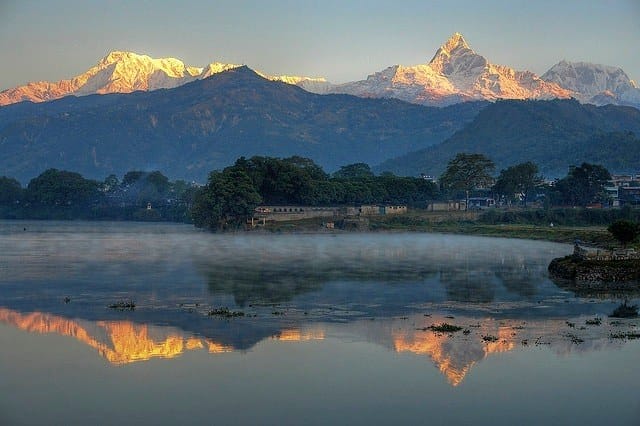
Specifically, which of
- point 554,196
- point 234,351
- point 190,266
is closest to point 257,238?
point 190,266

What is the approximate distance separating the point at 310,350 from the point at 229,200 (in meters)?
97.9

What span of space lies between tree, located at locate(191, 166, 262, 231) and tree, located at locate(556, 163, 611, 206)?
5098 centimetres

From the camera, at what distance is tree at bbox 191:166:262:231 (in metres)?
131

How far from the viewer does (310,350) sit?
33938 mm

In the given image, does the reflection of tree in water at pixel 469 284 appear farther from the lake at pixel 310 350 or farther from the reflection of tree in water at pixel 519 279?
the reflection of tree in water at pixel 519 279

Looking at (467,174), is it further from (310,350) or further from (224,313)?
(310,350)

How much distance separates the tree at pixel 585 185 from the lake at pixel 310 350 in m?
88.4

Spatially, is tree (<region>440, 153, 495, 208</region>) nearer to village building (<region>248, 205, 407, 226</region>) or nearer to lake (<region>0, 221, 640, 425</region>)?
village building (<region>248, 205, 407, 226</region>)

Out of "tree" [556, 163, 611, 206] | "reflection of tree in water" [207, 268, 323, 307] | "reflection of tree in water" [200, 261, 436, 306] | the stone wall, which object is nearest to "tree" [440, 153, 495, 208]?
"tree" [556, 163, 611, 206]

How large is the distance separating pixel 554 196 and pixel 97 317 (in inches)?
4733

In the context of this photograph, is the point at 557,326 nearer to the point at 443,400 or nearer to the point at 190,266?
the point at 443,400

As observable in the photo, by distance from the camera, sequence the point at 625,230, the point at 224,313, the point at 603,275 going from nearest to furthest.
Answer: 1. the point at 224,313
2. the point at 603,275
3. the point at 625,230

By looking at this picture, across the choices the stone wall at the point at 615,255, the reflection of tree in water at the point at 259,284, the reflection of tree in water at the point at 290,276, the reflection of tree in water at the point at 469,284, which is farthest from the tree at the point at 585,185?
the reflection of tree in water at the point at 259,284

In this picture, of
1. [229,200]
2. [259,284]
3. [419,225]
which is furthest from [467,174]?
[259,284]
